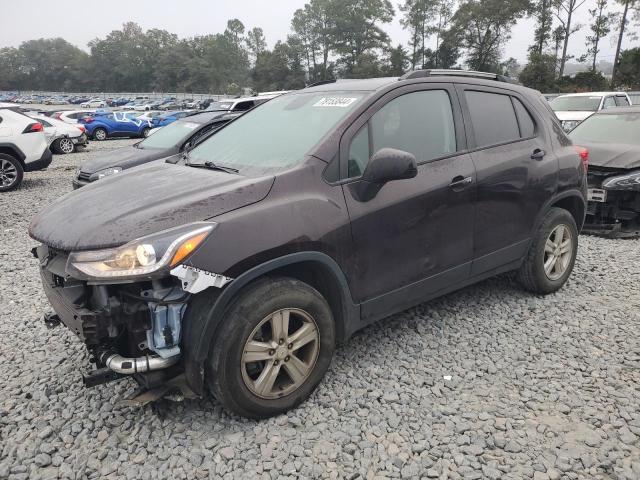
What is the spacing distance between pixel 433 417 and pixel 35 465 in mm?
2112

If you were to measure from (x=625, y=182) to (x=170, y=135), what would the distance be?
6987mm

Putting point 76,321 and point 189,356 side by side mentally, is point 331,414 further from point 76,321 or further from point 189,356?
point 76,321

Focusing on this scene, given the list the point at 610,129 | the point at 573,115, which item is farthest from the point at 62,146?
the point at 610,129

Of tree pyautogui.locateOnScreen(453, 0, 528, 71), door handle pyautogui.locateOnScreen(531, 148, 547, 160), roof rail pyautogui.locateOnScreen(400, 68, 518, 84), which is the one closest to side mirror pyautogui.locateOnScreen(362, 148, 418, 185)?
roof rail pyautogui.locateOnScreen(400, 68, 518, 84)

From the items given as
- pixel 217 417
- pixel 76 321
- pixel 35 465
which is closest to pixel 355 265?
pixel 217 417

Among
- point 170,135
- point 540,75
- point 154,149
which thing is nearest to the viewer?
point 154,149

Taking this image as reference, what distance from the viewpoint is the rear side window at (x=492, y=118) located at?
12.1 feet

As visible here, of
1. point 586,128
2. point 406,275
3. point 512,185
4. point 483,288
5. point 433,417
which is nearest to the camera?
point 433,417

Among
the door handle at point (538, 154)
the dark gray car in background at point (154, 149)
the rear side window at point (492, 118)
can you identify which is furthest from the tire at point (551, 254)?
the dark gray car in background at point (154, 149)

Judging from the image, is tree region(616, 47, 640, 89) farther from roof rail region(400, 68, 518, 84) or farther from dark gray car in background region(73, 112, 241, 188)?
roof rail region(400, 68, 518, 84)

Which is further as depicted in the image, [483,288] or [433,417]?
[483,288]

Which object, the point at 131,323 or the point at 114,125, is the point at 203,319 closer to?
the point at 131,323

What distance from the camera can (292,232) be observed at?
8.70ft

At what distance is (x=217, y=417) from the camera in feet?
9.25
